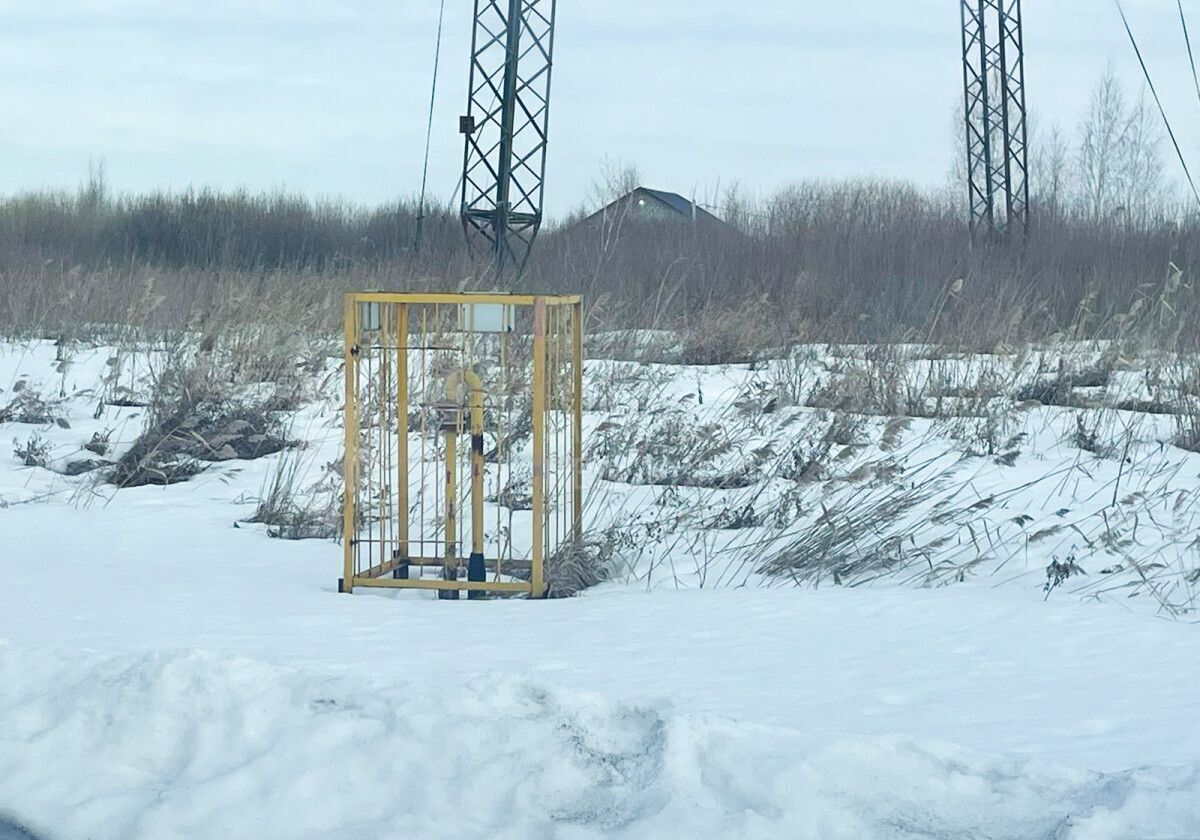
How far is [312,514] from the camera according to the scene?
22.3ft

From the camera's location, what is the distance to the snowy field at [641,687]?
3.01 m

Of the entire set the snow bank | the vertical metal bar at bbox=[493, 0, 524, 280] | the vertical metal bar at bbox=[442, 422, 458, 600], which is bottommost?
the snow bank

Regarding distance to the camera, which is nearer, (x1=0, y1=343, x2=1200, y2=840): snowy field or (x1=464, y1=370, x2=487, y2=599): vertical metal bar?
(x1=0, y1=343, x2=1200, y2=840): snowy field

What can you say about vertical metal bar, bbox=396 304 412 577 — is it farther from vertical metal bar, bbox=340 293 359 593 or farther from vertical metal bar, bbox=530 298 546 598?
vertical metal bar, bbox=530 298 546 598

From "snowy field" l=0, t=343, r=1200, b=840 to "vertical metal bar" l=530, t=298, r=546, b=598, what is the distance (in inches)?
6.5

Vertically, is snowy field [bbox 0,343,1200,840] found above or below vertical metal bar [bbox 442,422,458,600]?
below

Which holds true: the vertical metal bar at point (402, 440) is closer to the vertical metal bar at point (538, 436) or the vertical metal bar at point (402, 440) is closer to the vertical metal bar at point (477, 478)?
the vertical metal bar at point (477, 478)

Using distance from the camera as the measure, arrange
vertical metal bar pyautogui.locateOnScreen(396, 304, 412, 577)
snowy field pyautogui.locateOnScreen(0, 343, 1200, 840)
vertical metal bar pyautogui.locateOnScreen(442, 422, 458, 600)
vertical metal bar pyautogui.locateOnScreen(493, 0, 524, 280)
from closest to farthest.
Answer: snowy field pyautogui.locateOnScreen(0, 343, 1200, 840) → vertical metal bar pyautogui.locateOnScreen(442, 422, 458, 600) → vertical metal bar pyautogui.locateOnScreen(396, 304, 412, 577) → vertical metal bar pyautogui.locateOnScreen(493, 0, 524, 280)

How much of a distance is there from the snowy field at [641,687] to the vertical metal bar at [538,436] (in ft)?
0.54

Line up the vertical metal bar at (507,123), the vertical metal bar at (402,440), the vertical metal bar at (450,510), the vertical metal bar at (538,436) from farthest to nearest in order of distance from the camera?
the vertical metal bar at (507,123)
the vertical metal bar at (402,440)
the vertical metal bar at (450,510)
the vertical metal bar at (538,436)

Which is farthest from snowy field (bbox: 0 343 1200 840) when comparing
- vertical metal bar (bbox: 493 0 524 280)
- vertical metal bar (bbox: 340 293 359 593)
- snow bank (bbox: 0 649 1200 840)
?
vertical metal bar (bbox: 493 0 524 280)

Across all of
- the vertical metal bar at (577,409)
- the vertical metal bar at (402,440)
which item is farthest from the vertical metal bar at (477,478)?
the vertical metal bar at (577,409)

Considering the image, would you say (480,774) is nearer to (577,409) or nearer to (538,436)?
(538,436)

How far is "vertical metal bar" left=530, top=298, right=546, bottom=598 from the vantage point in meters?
4.96
